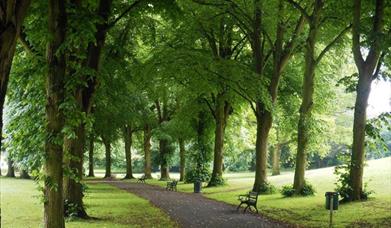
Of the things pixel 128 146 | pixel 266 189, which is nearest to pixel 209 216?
pixel 266 189

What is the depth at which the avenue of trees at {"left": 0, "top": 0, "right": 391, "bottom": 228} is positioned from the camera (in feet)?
34.4

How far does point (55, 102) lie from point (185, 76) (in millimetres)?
17439

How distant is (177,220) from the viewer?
16.6 metres

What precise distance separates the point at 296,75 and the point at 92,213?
20893 mm

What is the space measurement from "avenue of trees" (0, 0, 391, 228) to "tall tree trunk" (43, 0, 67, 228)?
2 centimetres

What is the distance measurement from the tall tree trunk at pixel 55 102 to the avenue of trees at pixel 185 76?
2cm

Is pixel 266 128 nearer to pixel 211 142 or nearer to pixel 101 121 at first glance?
pixel 211 142

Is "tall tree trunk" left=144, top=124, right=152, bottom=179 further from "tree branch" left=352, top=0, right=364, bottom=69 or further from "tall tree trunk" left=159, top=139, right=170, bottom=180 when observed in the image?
"tree branch" left=352, top=0, right=364, bottom=69

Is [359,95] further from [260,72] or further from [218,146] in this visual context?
[218,146]

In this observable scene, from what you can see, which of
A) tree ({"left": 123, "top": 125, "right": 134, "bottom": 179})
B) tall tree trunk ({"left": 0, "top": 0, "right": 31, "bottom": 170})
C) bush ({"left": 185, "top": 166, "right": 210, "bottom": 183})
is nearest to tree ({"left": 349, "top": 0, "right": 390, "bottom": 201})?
tall tree trunk ({"left": 0, "top": 0, "right": 31, "bottom": 170})

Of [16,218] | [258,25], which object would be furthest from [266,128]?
[16,218]

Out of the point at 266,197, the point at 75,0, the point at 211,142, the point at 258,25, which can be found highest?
the point at 258,25

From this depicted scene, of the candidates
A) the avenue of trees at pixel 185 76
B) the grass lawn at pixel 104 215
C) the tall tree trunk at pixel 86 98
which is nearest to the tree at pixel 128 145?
the avenue of trees at pixel 185 76

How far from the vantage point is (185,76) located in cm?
2756
